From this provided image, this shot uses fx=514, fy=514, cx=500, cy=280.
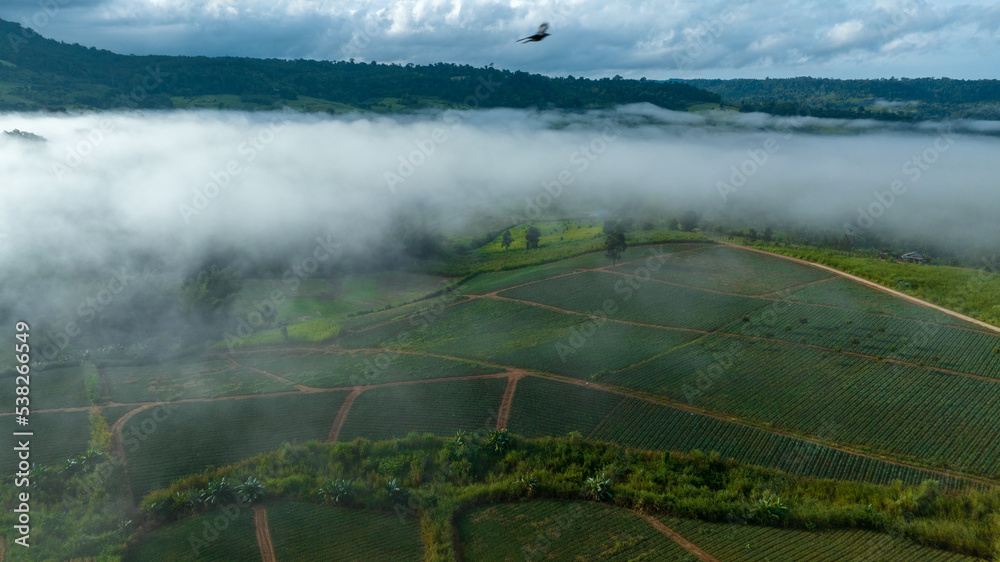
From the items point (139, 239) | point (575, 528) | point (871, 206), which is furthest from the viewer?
point (871, 206)

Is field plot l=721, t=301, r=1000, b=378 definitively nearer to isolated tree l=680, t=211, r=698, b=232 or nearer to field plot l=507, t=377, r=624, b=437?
field plot l=507, t=377, r=624, b=437

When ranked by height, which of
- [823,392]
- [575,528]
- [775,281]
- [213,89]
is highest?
[213,89]

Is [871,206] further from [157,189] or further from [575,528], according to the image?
[157,189]

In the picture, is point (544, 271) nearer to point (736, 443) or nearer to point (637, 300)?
point (637, 300)

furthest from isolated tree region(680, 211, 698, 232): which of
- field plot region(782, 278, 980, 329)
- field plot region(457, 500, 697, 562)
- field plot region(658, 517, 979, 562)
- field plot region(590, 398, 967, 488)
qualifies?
field plot region(457, 500, 697, 562)

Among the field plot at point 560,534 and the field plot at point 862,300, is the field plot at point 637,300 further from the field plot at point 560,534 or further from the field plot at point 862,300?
the field plot at point 560,534

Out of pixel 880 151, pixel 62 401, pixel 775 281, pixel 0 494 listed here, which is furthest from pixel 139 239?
pixel 880 151
